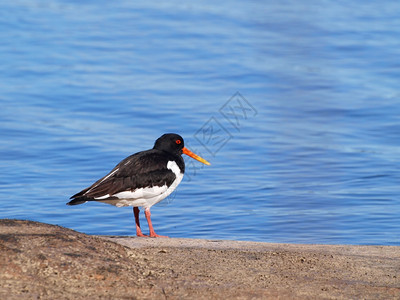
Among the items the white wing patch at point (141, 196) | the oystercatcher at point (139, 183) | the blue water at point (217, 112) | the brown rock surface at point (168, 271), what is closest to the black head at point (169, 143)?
the oystercatcher at point (139, 183)

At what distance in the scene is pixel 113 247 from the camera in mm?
5188

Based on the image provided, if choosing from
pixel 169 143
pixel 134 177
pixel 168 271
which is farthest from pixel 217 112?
pixel 168 271

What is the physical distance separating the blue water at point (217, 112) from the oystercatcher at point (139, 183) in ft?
3.18

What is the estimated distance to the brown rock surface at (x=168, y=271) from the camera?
14.4 ft

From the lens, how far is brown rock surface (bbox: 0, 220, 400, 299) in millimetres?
4383

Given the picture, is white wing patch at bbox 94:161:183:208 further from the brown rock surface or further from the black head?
the brown rock surface

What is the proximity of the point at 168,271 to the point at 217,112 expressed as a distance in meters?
8.90

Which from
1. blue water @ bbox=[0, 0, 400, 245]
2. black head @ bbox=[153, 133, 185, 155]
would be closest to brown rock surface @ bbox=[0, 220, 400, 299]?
blue water @ bbox=[0, 0, 400, 245]

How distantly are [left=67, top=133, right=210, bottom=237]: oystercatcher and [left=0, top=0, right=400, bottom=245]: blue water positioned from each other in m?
0.97

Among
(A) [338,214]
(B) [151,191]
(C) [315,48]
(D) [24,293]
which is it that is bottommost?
(A) [338,214]

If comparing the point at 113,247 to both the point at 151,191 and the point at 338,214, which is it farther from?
the point at 338,214

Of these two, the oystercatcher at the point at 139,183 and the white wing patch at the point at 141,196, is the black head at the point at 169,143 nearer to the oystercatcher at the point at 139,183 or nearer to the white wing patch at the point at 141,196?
the oystercatcher at the point at 139,183

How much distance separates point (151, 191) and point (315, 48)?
495cm

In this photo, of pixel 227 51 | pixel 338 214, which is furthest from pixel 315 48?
pixel 227 51
